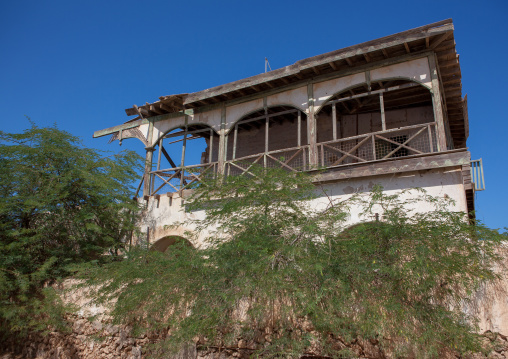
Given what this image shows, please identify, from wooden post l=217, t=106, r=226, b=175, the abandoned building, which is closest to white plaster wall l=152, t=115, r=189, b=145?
the abandoned building

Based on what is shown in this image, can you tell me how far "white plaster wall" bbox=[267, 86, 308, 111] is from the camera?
11.1 metres

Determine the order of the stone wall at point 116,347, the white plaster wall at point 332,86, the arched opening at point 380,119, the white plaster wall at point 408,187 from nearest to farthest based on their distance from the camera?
the stone wall at point 116,347, the white plaster wall at point 408,187, the white plaster wall at point 332,86, the arched opening at point 380,119

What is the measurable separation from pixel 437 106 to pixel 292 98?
3.85 meters

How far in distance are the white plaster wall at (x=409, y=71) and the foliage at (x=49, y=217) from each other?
7817 millimetres

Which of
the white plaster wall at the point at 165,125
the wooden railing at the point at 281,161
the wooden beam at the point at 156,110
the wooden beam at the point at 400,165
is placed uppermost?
the wooden beam at the point at 156,110

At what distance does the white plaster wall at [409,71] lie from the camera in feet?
31.1

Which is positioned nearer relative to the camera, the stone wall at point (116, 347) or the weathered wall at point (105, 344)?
the stone wall at point (116, 347)

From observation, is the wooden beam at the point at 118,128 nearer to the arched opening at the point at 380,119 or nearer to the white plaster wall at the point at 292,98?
the white plaster wall at the point at 292,98

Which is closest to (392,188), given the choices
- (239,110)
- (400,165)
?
(400,165)

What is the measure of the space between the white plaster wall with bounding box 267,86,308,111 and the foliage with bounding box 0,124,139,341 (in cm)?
502

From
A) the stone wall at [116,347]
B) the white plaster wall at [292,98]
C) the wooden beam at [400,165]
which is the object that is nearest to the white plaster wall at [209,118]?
the white plaster wall at [292,98]

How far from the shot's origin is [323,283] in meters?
5.70

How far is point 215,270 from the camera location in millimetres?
6613

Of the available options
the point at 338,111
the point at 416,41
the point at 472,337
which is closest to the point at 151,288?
the point at 472,337
